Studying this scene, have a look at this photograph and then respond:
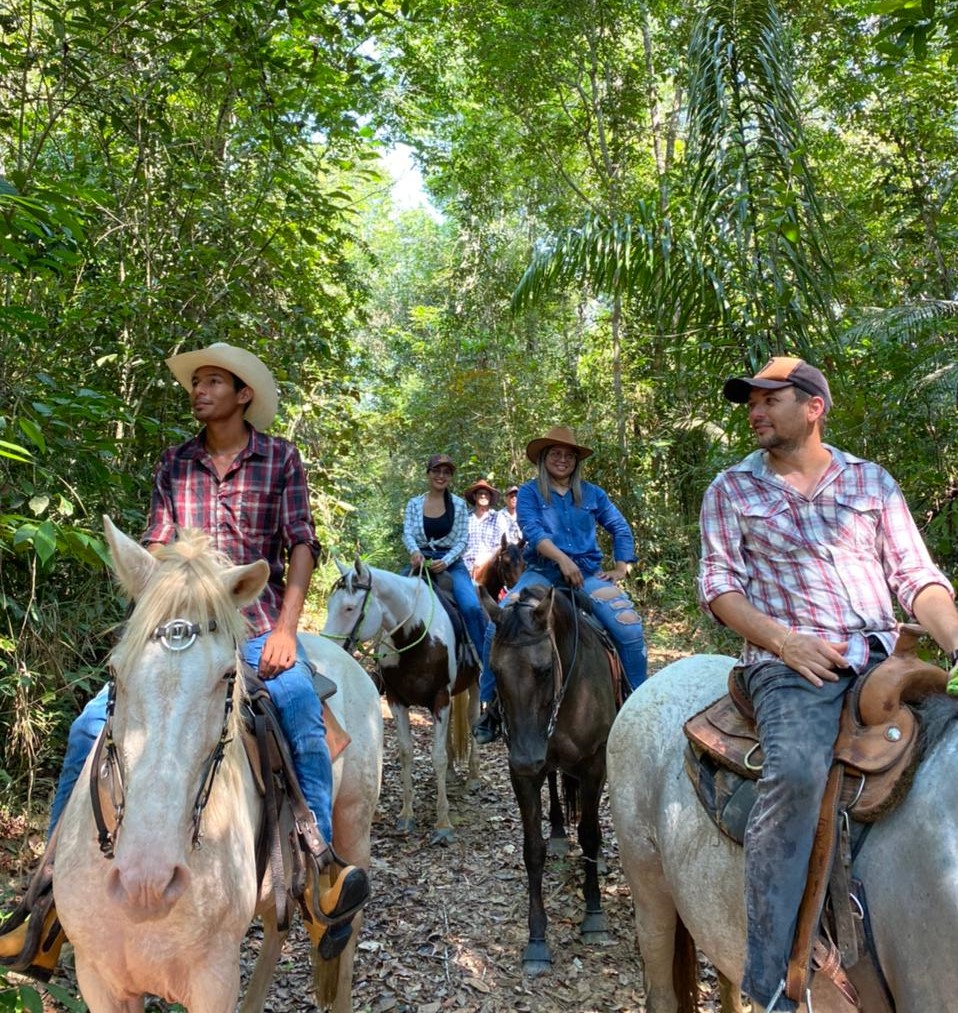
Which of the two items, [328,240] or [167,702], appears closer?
[167,702]

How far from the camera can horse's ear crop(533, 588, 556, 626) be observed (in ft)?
15.0

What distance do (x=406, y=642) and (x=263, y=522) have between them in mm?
3559

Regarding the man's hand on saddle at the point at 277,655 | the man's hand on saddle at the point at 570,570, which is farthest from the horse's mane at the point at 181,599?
the man's hand on saddle at the point at 570,570

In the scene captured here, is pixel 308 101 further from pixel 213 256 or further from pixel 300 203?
pixel 213 256

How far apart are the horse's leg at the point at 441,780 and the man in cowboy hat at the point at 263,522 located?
309cm

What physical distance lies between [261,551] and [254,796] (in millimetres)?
1025

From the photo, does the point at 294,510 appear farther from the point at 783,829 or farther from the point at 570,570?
the point at 570,570

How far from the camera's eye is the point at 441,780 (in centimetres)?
650

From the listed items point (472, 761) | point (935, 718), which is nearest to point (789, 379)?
point (935, 718)

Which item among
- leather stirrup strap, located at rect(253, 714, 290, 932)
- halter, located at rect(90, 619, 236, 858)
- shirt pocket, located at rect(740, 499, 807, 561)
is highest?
shirt pocket, located at rect(740, 499, 807, 561)

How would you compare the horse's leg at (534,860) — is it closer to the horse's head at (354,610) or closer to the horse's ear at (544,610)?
the horse's ear at (544,610)

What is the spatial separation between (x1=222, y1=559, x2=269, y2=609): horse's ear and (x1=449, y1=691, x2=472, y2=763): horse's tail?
202 inches

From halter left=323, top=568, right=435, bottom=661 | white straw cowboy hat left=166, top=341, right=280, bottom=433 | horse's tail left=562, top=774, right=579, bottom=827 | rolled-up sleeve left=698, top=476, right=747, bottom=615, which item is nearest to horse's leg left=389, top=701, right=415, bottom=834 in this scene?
halter left=323, top=568, right=435, bottom=661

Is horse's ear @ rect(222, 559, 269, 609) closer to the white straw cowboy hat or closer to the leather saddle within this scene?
the white straw cowboy hat
